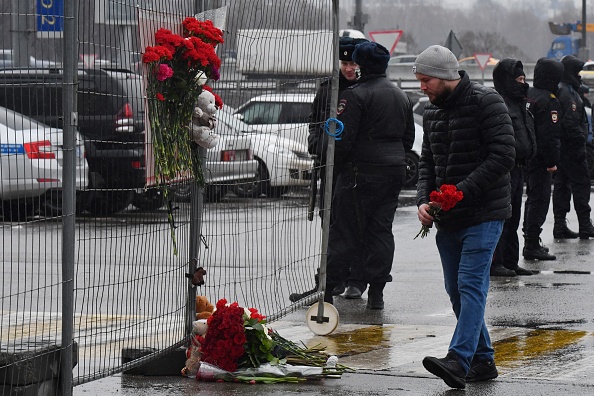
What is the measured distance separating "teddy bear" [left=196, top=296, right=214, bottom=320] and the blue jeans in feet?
4.53

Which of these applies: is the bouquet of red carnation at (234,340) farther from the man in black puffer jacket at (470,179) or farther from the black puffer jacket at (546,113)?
the black puffer jacket at (546,113)

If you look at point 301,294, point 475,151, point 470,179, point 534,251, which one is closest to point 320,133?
point 301,294

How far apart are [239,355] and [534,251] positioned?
6717 mm

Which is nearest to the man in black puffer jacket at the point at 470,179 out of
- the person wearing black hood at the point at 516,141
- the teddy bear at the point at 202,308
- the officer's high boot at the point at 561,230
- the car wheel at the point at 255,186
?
the car wheel at the point at 255,186

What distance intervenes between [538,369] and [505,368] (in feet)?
0.64

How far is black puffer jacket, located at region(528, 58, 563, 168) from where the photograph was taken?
13250 millimetres

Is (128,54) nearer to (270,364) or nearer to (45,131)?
(45,131)

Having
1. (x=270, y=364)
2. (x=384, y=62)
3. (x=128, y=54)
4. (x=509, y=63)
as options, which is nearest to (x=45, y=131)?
(x=128, y=54)

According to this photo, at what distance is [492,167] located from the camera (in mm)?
6941

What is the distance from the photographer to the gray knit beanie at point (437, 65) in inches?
277

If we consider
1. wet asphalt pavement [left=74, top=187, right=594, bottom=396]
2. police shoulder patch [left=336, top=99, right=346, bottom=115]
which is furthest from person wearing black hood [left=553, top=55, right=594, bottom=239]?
police shoulder patch [left=336, top=99, right=346, bottom=115]

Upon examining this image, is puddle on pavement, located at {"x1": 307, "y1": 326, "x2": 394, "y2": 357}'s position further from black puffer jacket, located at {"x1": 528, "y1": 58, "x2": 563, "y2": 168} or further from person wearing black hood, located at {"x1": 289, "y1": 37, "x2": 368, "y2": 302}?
black puffer jacket, located at {"x1": 528, "y1": 58, "x2": 563, "y2": 168}

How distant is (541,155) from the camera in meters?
13.2

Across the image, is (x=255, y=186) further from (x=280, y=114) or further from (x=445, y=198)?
(x=445, y=198)
